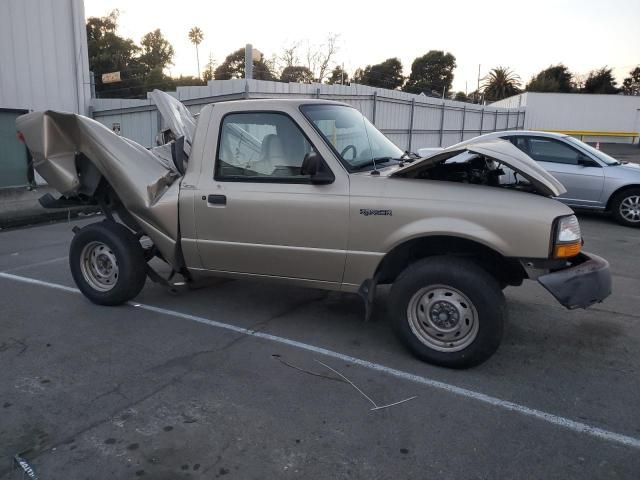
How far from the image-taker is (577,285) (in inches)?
146

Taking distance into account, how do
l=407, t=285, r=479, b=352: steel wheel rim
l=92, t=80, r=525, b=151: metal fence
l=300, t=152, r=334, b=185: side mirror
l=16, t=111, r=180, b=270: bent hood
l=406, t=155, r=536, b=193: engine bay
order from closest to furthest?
l=407, t=285, r=479, b=352: steel wheel rim, l=300, t=152, r=334, b=185: side mirror, l=406, t=155, r=536, b=193: engine bay, l=16, t=111, r=180, b=270: bent hood, l=92, t=80, r=525, b=151: metal fence

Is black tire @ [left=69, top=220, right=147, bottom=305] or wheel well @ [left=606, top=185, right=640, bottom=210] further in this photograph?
wheel well @ [left=606, top=185, right=640, bottom=210]

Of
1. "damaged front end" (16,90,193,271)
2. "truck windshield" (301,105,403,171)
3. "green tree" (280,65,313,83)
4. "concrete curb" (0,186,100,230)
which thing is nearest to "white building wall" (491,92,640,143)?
"green tree" (280,65,313,83)

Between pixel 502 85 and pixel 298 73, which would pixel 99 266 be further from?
pixel 502 85

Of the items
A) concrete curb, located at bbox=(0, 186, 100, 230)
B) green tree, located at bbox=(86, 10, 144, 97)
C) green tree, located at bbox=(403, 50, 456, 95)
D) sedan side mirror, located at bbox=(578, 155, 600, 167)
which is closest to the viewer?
sedan side mirror, located at bbox=(578, 155, 600, 167)

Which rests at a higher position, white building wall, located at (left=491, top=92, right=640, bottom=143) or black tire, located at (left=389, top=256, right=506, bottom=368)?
white building wall, located at (left=491, top=92, right=640, bottom=143)

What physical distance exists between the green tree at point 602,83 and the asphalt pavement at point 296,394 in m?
70.8

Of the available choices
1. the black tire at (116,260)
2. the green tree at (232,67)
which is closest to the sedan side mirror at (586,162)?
the black tire at (116,260)

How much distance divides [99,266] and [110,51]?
144ft

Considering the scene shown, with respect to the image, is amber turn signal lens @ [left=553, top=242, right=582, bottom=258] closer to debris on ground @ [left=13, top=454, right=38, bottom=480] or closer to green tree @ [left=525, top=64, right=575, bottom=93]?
debris on ground @ [left=13, top=454, right=38, bottom=480]

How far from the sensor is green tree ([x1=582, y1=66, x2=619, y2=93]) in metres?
65.9

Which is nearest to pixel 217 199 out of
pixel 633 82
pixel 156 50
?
pixel 156 50

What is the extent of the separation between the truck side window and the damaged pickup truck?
0.01 metres

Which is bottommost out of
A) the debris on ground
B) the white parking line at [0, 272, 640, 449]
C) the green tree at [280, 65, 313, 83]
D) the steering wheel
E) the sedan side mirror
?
the debris on ground
